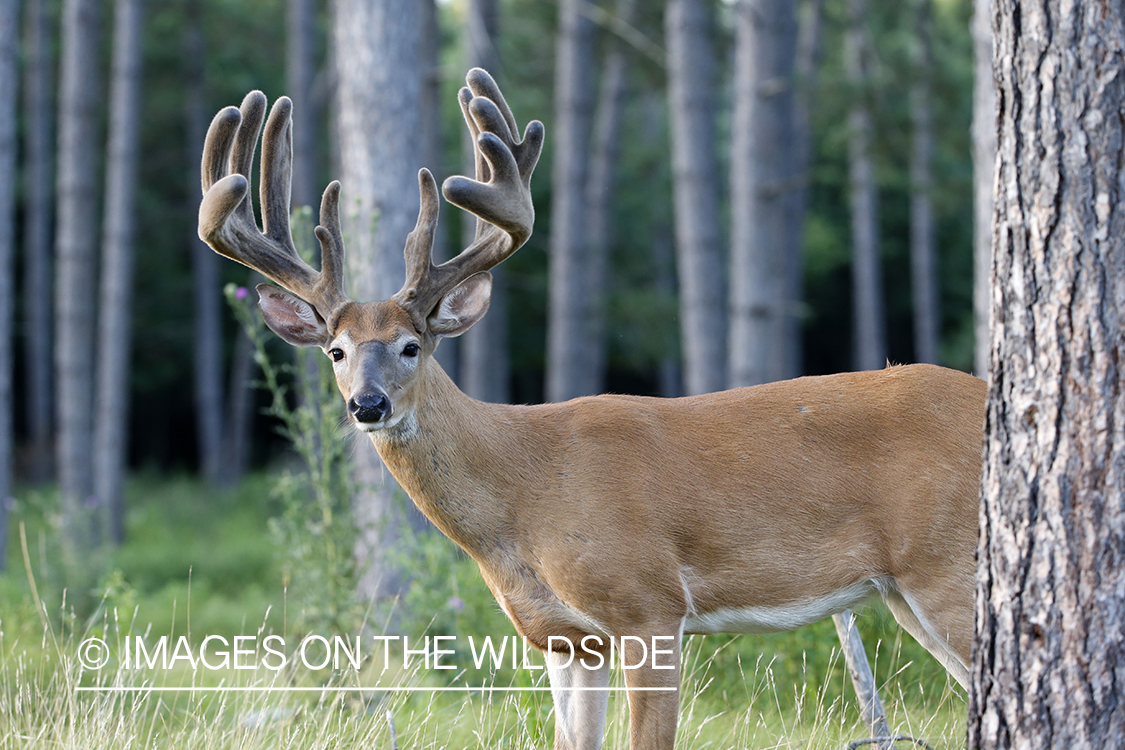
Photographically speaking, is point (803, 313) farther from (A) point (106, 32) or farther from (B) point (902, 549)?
(A) point (106, 32)

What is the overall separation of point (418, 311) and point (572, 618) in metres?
1.21

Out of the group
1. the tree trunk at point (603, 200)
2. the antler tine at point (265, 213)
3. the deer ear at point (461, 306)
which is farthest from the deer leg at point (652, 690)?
the tree trunk at point (603, 200)

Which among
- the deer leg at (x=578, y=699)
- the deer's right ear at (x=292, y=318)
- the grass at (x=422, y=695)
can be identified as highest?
Result: the deer's right ear at (x=292, y=318)

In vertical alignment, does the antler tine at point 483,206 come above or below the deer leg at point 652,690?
above

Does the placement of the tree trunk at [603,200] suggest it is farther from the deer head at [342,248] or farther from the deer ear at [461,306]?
the deer ear at [461,306]

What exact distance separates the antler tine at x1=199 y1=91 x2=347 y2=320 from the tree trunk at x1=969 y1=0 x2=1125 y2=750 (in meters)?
2.35

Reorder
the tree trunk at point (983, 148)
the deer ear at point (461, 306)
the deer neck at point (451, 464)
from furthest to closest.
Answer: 1. the tree trunk at point (983, 148)
2. the deer ear at point (461, 306)
3. the deer neck at point (451, 464)

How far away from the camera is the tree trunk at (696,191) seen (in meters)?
11.6

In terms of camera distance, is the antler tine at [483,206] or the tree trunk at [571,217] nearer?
the antler tine at [483,206]

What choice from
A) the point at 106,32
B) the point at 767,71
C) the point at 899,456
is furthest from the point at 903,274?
the point at 899,456

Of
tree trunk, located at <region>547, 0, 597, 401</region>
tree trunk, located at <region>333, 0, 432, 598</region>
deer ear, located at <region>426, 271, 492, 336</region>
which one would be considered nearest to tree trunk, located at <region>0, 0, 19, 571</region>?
tree trunk, located at <region>333, 0, 432, 598</region>

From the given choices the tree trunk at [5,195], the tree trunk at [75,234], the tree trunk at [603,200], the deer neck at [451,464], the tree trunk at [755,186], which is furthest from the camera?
the tree trunk at [603,200]

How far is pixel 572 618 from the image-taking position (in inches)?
155

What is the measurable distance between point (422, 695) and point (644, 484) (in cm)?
215
